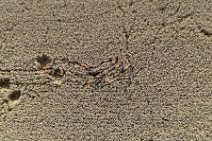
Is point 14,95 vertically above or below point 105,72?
below

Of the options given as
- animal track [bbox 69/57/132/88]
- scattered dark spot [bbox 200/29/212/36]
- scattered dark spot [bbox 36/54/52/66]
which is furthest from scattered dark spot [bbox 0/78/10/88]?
scattered dark spot [bbox 200/29/212/36]

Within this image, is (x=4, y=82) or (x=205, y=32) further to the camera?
(x=4, y=82)

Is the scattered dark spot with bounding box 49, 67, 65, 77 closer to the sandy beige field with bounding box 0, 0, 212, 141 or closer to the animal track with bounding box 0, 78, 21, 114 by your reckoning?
the sandy beige field with bounding box 0, 0, 212, 141

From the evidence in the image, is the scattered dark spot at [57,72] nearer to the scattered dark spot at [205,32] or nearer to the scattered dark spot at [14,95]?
the scattered dark spot at [14,95]

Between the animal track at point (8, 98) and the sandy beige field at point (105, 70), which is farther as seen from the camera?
the animal track at point (8, 98)

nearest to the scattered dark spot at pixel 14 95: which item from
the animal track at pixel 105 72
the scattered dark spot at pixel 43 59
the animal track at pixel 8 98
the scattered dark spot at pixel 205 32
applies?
the animal track at pixel 8 98

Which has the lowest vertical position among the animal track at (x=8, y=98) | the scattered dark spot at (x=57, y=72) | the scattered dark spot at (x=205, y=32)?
the animal track at (x=8, y=98)

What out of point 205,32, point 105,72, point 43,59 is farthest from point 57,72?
point 205,32

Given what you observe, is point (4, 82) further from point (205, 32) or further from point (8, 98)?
point (205, 32)
